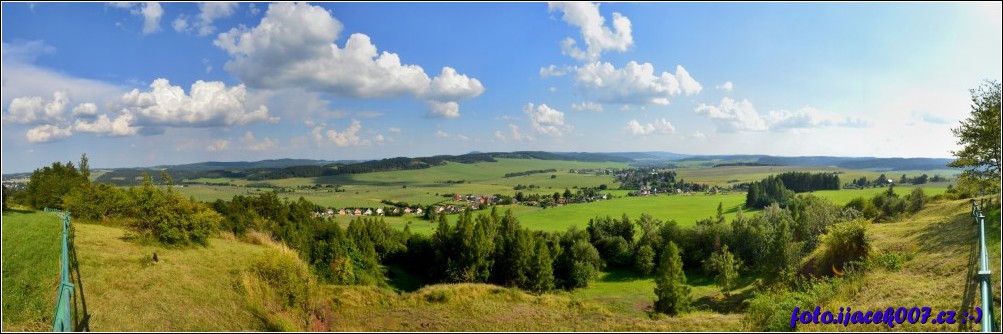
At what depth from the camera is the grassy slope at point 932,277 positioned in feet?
40.7

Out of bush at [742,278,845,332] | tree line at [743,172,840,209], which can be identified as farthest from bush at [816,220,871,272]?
tree line at [743,172,840,209]

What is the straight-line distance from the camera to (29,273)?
54.2ft

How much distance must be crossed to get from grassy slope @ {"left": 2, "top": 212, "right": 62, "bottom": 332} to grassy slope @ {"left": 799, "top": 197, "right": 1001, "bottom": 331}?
23.2m

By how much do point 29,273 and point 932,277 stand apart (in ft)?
100

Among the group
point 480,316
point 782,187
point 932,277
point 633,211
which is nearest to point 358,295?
point 480,316

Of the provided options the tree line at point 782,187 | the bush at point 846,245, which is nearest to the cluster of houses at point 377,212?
the tree line at point 782,187

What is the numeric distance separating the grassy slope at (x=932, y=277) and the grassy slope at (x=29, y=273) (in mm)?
23211

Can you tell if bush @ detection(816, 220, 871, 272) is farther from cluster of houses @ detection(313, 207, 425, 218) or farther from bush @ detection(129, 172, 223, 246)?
cluster of houses @ detection(313, 207, 425, 218)

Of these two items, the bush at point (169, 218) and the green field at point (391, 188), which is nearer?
the bush at point (169, 218)

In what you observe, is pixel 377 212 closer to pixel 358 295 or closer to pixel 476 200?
pixel 476 200

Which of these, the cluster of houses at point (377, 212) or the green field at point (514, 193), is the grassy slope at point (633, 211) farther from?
the cluster of houses at point (377, 212)

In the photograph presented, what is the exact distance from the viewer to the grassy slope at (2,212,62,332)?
14211 millimetres

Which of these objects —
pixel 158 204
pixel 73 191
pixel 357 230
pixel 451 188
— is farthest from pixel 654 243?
pixel 451 188

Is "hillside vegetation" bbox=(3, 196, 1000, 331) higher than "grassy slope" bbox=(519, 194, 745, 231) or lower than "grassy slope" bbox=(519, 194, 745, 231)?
higher
